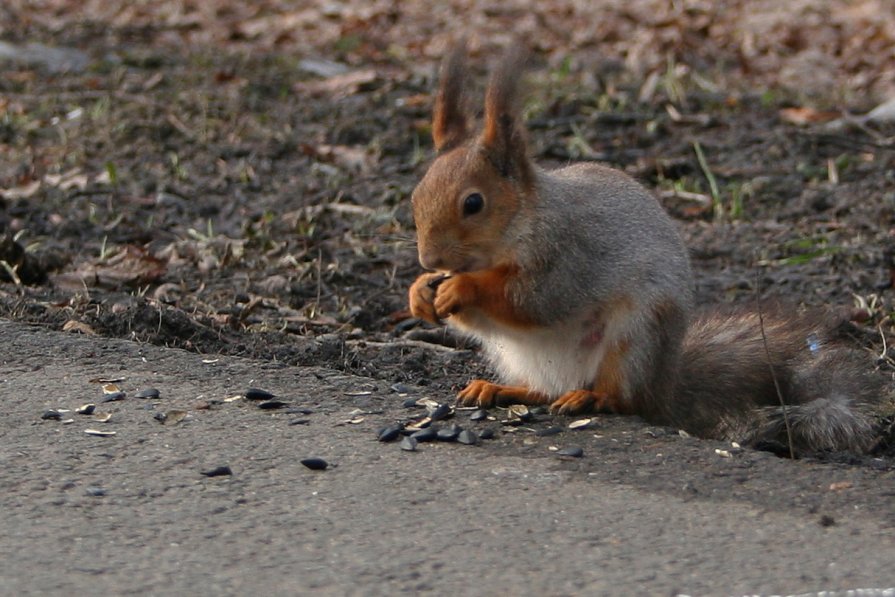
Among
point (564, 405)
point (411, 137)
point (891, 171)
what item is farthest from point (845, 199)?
point (564, 405)

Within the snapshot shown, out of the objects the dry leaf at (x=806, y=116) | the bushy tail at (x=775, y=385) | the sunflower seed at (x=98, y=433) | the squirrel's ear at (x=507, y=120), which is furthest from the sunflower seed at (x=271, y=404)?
the dry leaf at (x=806, y=116)

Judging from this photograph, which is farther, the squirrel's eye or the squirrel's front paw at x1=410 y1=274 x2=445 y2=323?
the squirrel's front paw at x1=410 y1=274 x2=445 y2=323

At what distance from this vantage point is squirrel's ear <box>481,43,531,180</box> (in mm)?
3225

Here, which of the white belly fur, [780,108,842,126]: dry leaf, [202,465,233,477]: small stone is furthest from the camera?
[780,108,842,126]: dry leaf

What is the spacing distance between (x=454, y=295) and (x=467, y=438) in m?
0.40

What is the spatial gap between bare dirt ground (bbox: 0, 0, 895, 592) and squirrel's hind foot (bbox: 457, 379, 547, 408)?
93mm

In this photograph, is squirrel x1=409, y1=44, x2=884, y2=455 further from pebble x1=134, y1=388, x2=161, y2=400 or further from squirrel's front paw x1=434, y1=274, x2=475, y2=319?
pebble x1=134, y1=388, x2=161, y2=400

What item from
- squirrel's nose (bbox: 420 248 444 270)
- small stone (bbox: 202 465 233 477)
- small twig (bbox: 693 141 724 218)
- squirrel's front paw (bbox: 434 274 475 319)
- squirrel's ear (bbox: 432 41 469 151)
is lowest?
small stone (bbox: 202 465 233 477)

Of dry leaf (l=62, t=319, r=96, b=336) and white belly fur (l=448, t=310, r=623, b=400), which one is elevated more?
white belly fur (l=448, t=310, r=623, b=400)

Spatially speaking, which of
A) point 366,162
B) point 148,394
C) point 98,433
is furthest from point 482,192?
point 366,162

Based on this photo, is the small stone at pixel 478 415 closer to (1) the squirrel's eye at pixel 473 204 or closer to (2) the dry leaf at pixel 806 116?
(1) the squirrel's eye at pixel 473 204

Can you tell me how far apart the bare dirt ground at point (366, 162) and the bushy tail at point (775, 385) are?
12 cm

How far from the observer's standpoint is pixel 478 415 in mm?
3242

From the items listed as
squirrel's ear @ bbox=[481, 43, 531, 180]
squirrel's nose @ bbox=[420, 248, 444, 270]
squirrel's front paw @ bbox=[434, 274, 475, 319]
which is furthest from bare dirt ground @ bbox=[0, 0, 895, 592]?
squirrel's ear @ bbox=[481, 43, 531, 180]
